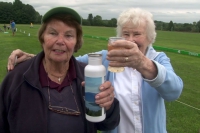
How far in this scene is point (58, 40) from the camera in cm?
206

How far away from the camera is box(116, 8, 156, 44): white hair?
→ 2.46 metres

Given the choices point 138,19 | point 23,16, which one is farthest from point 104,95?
point 23,16

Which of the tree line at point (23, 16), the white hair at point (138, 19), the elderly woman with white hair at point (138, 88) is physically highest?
the tree line at point (23, 16)

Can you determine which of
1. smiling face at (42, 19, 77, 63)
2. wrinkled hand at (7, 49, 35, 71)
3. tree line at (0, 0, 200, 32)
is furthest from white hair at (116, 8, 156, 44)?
tree line at (0, 0, 200, 32)

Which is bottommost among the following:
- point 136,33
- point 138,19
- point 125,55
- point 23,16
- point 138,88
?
point 138,88

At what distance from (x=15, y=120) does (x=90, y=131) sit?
738mm

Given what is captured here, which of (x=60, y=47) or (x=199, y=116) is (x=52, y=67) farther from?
(x=199, y=116)

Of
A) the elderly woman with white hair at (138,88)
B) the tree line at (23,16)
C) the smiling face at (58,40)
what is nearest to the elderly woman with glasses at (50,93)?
the smiling face at (58,40)

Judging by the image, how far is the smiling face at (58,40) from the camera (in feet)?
6.85

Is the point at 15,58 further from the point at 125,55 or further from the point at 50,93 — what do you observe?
the point at 125,55

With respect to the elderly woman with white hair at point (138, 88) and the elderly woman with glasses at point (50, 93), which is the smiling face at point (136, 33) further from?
the elderly woman with glasses at point (50, 93)

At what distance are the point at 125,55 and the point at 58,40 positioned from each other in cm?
78

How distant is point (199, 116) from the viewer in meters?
5.91

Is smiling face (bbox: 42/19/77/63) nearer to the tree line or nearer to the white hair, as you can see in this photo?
the white hair
